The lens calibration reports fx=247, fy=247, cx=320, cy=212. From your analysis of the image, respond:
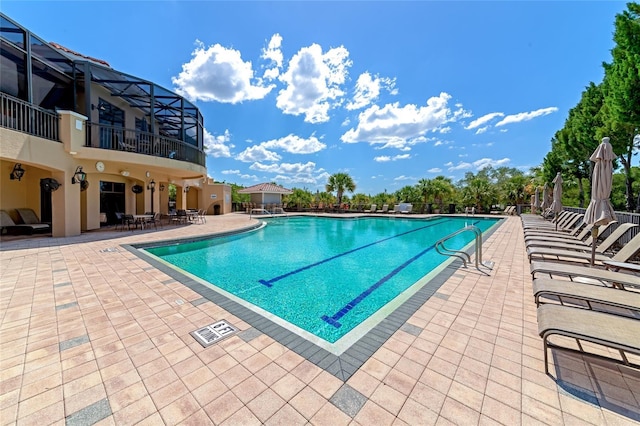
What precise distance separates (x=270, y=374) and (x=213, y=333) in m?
1.01

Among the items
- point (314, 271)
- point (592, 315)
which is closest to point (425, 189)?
point (314, 271)

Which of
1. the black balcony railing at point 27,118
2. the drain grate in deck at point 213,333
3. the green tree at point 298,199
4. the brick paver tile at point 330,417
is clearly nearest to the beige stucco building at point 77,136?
the black balcony railing at point 27,118

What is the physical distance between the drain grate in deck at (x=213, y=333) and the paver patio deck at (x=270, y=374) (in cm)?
8

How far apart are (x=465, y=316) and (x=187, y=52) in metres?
17.8

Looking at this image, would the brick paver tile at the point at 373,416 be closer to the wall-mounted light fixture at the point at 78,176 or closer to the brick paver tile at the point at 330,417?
the brick paver tile at the point at 330,417

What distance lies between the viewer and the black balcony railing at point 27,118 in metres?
7.05

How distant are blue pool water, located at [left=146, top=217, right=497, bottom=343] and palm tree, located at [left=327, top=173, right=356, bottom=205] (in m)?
16.4

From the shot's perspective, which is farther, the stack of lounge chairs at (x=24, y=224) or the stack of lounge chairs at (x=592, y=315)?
the stack of lounge chairs at (x=24, y=224)

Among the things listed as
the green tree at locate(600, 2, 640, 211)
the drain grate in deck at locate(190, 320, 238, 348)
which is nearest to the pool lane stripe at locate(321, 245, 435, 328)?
the drain grate in deck at locate(190, 320, 238, 348)

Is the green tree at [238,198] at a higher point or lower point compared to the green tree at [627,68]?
lower

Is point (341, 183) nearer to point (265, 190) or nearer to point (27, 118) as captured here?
point (265, 190)

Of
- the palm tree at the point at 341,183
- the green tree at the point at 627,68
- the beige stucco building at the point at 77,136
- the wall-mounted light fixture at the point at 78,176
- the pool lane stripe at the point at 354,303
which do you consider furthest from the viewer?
the palm tree at the point at 341,183

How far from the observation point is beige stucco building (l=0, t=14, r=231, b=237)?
7617 mm

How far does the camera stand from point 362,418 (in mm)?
1686
